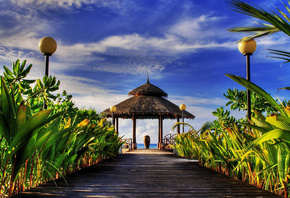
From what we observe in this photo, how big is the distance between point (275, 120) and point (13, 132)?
1.94 m

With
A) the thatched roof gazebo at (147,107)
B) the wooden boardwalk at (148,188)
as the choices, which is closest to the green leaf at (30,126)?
the wooden boardwalk at (148,188)

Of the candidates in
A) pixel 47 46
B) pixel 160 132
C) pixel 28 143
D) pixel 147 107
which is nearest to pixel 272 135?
pixel 28 143

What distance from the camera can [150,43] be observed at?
29.1ft

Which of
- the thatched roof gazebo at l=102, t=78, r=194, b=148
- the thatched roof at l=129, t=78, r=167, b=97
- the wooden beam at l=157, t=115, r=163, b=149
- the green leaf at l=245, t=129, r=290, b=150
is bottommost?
the wooden beam at l=157, t=115, r=163, b=149

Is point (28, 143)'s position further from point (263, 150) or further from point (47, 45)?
point (47, 45)

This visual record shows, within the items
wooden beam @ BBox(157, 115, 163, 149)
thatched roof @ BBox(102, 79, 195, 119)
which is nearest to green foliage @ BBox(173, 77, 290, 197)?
thatched roof @ BBox(102, 79, 195, 119)

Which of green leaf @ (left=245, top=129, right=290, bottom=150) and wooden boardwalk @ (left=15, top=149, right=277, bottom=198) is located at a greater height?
green leaf @ (left=245, top=129, right=290, bottom=150)

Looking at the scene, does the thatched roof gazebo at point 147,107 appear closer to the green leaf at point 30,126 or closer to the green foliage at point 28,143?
the green foliage at point 28,143

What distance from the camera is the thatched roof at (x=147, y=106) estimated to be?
15.1m

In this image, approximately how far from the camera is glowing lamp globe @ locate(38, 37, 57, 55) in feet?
15.6

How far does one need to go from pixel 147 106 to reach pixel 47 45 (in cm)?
1115

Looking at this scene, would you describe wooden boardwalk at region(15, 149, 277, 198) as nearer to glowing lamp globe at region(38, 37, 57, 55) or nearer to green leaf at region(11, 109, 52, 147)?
green leaf at region(11, 109, 52, 147)

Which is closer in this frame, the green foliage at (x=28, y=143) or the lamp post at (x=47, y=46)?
the green foliage at (x=28, y=143)

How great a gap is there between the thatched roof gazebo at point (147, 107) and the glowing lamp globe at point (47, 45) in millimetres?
10391
